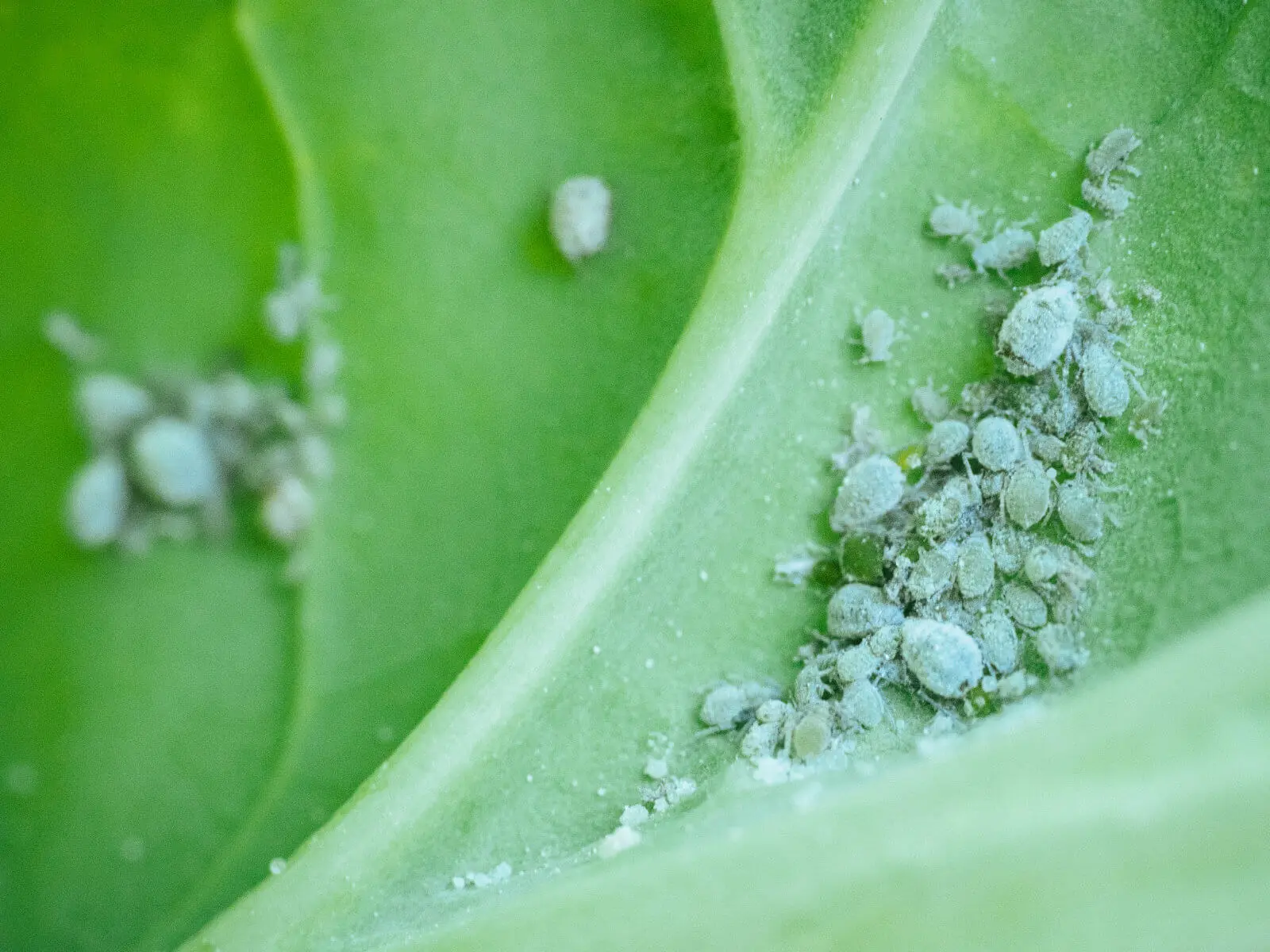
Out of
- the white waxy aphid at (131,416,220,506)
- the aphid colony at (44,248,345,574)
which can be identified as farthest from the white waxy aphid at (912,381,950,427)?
the white waxy aphid at (131,416,220,506)

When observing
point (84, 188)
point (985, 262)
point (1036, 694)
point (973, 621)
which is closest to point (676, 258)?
point (985, 262)

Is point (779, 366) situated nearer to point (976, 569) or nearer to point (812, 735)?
point (976, 569)

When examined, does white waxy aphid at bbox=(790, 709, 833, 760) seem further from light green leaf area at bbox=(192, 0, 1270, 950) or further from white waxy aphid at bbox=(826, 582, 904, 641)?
white waxy aphid at bbox=(826, 582, 904, 641)

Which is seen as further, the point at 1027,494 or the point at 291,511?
the point at 291,511

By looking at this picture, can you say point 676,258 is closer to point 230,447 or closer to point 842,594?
point 842,594

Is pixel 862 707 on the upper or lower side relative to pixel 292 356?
upper

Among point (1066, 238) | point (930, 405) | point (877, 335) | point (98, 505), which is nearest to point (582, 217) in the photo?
point (877, 335)
